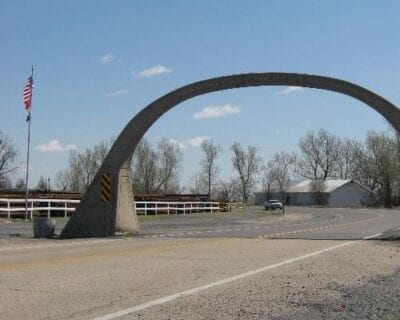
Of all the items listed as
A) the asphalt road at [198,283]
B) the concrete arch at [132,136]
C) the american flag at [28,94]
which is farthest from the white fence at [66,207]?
the asphalt road at [198,283]

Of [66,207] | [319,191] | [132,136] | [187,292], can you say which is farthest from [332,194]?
[187,292]

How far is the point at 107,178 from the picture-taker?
25.3m

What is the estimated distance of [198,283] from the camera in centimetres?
1078

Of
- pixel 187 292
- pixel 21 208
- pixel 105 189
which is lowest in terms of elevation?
pixel 187 292

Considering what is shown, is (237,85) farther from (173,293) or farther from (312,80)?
(173,293)

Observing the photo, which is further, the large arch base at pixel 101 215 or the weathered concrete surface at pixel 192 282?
the large arch base at pixel 101 215

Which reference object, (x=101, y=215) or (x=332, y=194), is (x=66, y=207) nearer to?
(x=101, y=215)

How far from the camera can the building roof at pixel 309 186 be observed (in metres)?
124

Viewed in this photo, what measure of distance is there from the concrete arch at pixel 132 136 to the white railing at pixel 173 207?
18.3 metres

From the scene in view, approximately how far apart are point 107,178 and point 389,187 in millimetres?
87319

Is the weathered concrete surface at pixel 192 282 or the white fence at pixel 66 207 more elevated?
the white fence at pixel 66 207

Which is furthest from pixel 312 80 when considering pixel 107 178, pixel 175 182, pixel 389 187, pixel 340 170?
pixel 340 170

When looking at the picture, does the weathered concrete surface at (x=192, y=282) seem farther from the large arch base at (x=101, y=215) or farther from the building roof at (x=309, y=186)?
the building roof at (x=309, y=186)

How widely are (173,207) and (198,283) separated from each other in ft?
134
